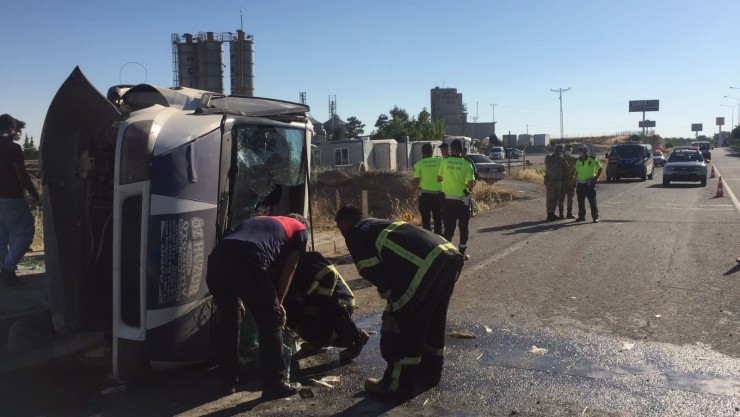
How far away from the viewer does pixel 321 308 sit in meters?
5.74

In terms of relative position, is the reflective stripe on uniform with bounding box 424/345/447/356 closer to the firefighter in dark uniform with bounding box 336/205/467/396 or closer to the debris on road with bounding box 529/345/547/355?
the firefighter in dark uniform with bounding box 336/205/467/396

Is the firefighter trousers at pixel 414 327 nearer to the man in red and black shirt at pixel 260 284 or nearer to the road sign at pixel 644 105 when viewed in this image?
the man in red and black shirt at pixel 260 284

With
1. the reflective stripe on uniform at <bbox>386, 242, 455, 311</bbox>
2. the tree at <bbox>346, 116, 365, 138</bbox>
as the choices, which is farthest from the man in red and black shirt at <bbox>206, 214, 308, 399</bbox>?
the tree at <bbox>346, 116, 365, 138</bbox>

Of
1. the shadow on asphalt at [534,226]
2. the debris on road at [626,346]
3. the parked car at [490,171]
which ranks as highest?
the parked car at [490,171]

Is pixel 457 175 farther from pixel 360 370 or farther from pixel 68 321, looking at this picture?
pixel 68 321

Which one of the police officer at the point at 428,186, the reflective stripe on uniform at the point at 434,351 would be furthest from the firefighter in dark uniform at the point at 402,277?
the police officer at the point at 428,186

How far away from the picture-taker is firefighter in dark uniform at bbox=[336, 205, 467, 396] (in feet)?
16.1

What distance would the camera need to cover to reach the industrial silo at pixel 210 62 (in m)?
30.5

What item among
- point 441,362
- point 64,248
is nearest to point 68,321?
point 64,248

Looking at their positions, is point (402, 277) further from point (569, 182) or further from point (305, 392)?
point (569, 182)

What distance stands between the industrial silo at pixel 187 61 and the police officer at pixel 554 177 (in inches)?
771

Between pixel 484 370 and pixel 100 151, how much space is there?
3649mm

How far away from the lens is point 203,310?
211 inches

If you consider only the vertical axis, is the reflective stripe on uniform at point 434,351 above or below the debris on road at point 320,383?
above
